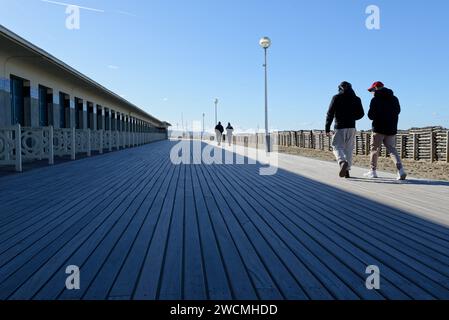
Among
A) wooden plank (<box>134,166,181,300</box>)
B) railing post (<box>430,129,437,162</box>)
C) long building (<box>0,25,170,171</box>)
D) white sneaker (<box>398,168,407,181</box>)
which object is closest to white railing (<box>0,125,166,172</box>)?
long building (<box>0,25,170,171</box>)

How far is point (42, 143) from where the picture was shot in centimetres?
999

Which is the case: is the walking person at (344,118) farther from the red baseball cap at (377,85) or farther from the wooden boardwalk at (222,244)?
the wooden boardwalk at (222,244)

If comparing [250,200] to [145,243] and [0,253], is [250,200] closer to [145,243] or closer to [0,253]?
[145,243]

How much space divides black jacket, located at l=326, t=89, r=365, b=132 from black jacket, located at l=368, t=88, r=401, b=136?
1.52ft

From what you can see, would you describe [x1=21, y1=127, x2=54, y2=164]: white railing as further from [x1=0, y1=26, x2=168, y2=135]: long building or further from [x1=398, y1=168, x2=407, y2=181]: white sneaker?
[x1=398, y1=168, x2=407, y2=181]: white sneaker

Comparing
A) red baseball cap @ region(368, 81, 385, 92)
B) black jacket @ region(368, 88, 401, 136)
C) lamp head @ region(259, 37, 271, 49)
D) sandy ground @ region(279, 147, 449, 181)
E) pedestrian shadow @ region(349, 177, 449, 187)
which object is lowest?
sandy ground @ region(279, 147, 449, 181)

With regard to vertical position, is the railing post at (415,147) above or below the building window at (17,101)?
below

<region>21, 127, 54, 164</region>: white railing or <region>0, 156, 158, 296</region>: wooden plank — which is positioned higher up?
<region>21, 127, 54, 164</region>: white railing

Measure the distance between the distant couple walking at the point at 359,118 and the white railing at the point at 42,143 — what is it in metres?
6.76

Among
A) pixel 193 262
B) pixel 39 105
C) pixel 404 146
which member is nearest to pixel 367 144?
pixel 404 146

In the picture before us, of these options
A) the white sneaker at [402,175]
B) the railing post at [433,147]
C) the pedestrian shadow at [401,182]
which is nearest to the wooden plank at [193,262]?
the pedestrian shadow at [401,182]

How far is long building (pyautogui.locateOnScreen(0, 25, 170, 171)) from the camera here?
29.1ft

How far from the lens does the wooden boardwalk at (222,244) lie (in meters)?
2.09

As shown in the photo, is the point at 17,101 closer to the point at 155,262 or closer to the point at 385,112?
the point at 385,112
